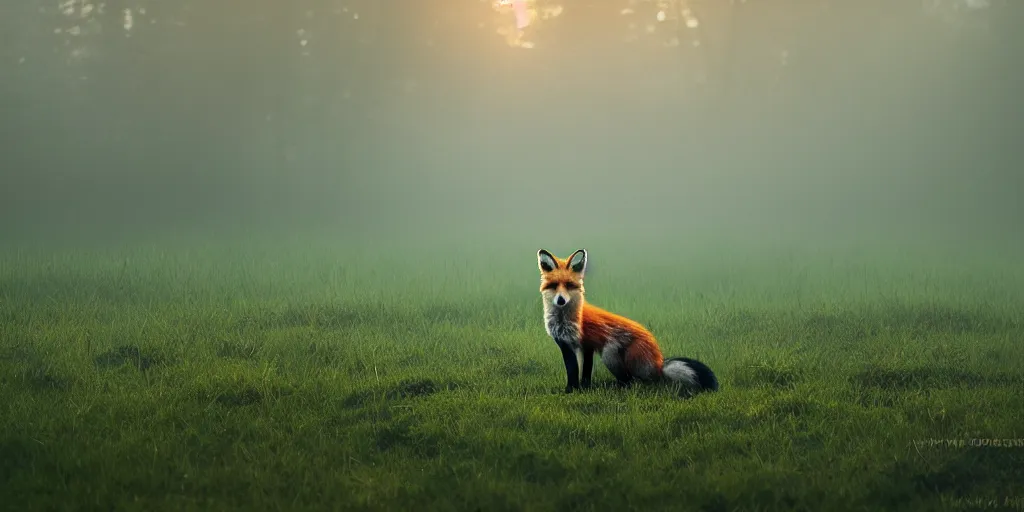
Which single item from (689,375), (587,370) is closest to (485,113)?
(587,370)

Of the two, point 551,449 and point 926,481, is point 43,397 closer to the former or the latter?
point 551,449

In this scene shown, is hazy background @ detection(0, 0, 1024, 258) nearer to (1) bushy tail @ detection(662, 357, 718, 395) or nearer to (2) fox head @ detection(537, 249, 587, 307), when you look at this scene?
(1) bushy tail @ detection(662, 357, 718, 395)

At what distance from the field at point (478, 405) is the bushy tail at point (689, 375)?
0.50 feet

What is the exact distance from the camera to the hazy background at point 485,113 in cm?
4762

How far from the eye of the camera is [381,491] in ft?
24.8

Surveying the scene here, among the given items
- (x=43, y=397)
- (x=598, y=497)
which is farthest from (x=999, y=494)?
(x=43, y=397)

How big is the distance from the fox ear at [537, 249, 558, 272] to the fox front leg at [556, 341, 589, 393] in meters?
0.83

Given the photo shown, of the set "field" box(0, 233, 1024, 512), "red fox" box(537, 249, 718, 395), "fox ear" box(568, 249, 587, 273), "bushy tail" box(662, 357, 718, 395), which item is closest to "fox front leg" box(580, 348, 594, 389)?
"red fox" box(537, 249, 718, 395)

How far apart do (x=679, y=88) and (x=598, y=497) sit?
2246 inches

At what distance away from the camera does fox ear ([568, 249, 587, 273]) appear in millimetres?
9219

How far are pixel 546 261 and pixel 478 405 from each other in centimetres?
181

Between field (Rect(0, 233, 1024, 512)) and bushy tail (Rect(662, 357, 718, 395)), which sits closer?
field (Rect(0, 233, 1024, 512))

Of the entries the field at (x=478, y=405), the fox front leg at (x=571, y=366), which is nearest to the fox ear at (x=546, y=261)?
the fox front leg at (x=571, y=366)

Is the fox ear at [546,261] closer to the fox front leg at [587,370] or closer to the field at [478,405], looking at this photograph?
the fox front leg at [587,370]
